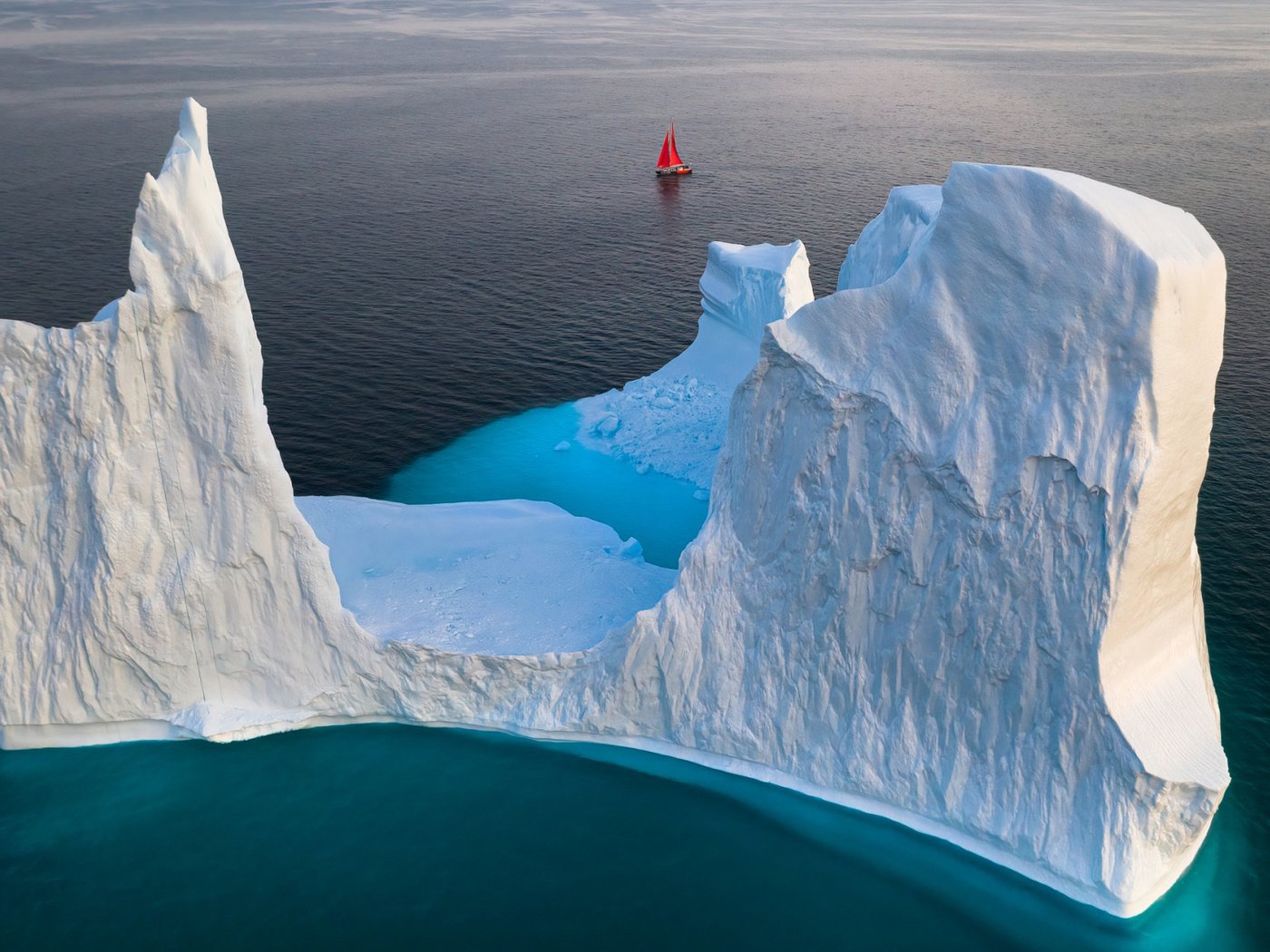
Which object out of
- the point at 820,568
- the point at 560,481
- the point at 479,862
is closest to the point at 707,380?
the point at 560,481

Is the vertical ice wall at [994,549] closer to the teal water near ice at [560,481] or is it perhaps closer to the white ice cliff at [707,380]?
the teal water near ice at [560,481]

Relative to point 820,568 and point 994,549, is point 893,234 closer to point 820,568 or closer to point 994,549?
point 820,568

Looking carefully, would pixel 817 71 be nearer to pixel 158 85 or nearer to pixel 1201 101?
pixel 1201 101

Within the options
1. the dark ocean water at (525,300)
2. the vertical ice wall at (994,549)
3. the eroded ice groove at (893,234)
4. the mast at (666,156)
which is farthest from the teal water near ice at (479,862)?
the mast at (666,156)

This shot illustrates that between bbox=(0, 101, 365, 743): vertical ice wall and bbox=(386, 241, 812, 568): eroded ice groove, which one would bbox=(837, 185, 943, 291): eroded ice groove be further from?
bbox=(0, 101, 365, 743): vertical ice wall

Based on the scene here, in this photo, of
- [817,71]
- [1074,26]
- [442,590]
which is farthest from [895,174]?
[1074,26]

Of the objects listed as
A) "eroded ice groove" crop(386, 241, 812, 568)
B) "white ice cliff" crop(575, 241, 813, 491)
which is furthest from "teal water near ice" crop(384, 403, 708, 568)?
"white ice cliff" crop(575, 241, 813, 491)
